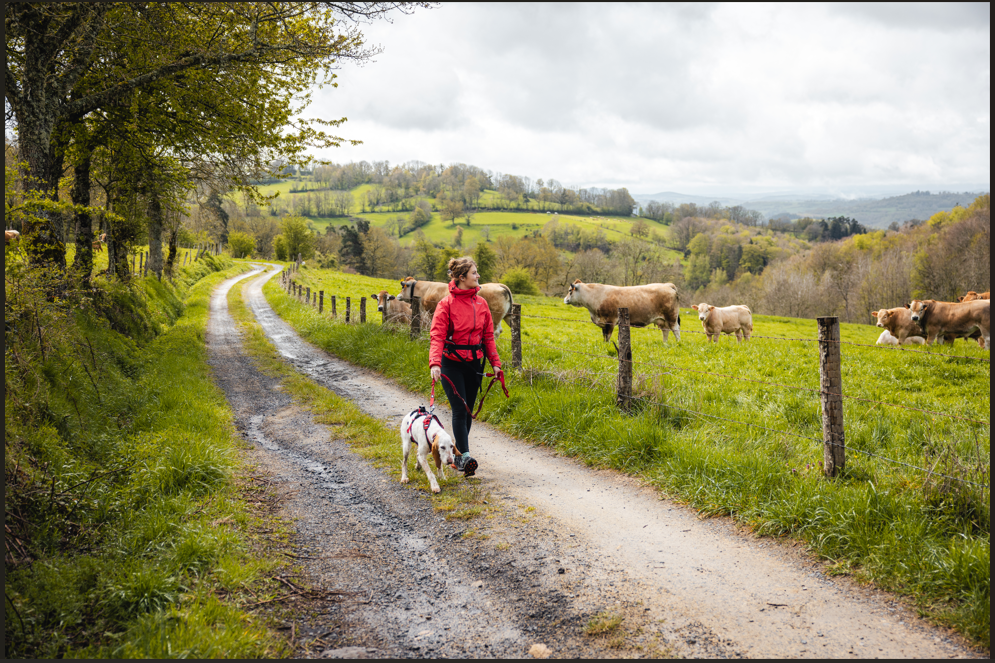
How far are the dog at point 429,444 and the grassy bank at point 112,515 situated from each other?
1767mm

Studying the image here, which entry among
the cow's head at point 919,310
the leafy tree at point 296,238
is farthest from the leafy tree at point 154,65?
the leafy tree at point 296,238

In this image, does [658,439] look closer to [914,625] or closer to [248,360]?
[914,625]

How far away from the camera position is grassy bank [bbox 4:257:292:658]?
3213mm

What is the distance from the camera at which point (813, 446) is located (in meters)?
6.14

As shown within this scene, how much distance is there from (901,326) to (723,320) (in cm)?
569

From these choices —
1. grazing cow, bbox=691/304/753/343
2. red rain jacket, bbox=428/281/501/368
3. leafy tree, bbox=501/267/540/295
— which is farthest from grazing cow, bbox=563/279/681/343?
leafy tree, bbox=501/267/540/295

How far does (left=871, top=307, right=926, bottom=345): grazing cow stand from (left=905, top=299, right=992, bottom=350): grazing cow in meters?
0.64

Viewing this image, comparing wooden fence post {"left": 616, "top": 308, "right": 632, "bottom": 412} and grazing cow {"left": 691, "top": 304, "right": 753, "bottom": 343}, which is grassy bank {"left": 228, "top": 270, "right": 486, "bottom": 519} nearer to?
wooden fence post {"left": 616, "top": 308, "right": 632, "bottom": 412}

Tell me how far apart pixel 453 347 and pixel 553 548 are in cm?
242

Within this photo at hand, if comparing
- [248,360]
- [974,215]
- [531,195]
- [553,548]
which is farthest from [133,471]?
[531,195]

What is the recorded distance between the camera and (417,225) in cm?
12038

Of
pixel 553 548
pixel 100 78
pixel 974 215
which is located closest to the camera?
pixel 553 548

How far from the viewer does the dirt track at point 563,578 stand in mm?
3254

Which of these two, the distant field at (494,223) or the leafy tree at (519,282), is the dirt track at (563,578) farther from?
the distant field at (494,223)
